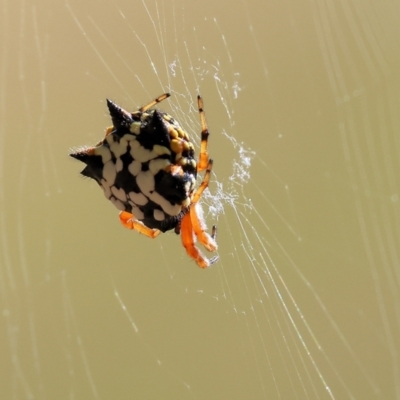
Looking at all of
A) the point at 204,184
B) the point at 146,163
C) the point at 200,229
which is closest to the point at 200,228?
the point at 200,229

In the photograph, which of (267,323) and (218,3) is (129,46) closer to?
(218,3)

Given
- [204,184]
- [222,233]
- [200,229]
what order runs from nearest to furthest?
[204,184] < [200,229] < [222,233]

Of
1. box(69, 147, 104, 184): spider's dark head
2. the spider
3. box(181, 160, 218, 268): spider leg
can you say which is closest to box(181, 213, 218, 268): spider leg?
box(181, 160, 218, 268): spider leg

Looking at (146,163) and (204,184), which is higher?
(146,163)

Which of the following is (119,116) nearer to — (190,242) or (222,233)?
(190,242)

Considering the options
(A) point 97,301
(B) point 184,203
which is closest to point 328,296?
(A) point 97,301

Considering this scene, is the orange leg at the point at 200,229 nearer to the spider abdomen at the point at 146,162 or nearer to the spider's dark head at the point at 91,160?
the spider abdomen at the point at 146,162
